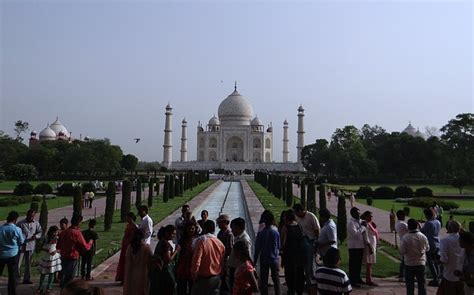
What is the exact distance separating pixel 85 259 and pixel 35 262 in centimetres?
169

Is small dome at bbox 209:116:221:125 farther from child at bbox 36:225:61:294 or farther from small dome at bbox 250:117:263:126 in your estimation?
child at bbox 36:225:61:294

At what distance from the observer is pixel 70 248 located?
17.2ft

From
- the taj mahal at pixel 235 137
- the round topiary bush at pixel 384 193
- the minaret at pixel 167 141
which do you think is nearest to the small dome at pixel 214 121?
the taj mahal at pixel 235 137

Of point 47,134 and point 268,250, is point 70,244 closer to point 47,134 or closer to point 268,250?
point 268,250

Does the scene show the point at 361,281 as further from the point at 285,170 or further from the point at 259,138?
the point at 259,138

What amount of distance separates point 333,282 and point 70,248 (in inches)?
118

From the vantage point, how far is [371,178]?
3778 centimetres

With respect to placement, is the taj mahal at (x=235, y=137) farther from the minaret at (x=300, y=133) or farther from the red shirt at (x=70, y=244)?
the red shirt at (x=70, y=244)

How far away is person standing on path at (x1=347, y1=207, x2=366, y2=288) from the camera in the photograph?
5.95 meters

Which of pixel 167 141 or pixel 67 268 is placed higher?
pixel 167 141

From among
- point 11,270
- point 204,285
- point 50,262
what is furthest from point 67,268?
point 204,285

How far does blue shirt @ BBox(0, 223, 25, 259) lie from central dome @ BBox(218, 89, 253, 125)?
63081 mm

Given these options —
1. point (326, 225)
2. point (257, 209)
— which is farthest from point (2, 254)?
point (257, 209)

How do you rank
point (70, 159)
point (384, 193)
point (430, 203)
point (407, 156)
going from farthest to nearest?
1. point (407, 156)
2. point (70, 159)
3. point (384, 193)
4. point (430, 203)
